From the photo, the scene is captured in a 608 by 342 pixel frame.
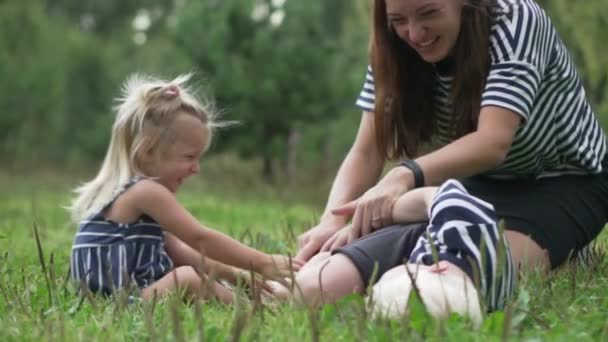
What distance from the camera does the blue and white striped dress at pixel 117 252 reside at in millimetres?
3969

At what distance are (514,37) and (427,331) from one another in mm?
1555

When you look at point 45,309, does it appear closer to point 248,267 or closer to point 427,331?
point 248,267

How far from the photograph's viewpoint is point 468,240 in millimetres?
3172

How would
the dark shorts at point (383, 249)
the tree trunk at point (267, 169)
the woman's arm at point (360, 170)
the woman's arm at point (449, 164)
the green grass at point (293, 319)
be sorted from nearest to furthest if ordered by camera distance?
the green grass at point (293, 319) < the dark shorts at point (383, 249) < the woman's arm at point (449, 164) < the woman's arm at point (360, 170) < the tree trunk at point (267, 169)

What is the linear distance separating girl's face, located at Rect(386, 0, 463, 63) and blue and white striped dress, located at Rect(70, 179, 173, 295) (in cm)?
120

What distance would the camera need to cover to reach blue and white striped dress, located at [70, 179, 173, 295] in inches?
156

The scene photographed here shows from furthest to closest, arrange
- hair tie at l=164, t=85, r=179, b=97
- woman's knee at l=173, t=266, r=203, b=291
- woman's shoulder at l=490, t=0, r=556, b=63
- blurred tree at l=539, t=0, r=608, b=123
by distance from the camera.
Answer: blurred tree at l=539, t=0, r=608, b=123 < hair tie at l=164, t=85, r=179, b=97 < woman's shoulder at l=490, t=0, r=556, b=63 < woman's knee at l=173, t=266, r=203, b=291

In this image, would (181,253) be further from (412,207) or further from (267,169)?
(267,169)

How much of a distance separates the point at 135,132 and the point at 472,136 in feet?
4.54

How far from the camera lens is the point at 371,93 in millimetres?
4543

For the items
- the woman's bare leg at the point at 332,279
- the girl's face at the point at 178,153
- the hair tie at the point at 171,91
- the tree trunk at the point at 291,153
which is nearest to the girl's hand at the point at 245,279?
the woman's bare leg at the point at 332,279

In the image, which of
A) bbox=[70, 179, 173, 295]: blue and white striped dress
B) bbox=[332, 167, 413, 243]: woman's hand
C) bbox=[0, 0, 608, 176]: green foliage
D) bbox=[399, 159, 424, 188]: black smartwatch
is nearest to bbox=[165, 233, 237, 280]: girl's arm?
bbox=[70, 179, 173, 295]: blue and white striped dress

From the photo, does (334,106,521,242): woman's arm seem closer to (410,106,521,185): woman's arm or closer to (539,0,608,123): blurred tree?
(410,106,521,185): woman's arm

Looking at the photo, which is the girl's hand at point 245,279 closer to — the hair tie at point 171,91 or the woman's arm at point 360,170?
the woman's arm at point 360,170
